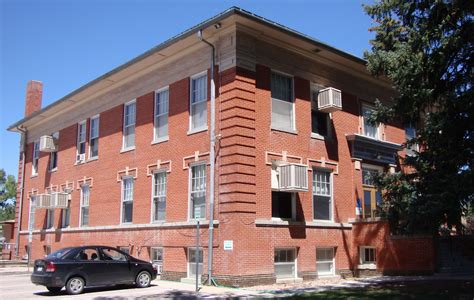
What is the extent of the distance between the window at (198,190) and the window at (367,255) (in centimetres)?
745

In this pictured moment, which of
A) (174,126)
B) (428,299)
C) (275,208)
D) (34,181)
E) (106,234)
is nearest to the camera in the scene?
(428,299)

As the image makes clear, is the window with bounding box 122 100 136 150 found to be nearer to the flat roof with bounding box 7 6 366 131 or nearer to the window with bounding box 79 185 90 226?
the flat roof with bounding box 7 6 366 131

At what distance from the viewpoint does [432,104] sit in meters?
16.5

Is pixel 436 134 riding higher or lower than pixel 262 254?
higher

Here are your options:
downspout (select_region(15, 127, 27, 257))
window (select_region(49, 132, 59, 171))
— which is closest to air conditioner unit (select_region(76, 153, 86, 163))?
window (select_region(49, 132, 59, 171))

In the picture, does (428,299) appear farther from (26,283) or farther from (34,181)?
(34,181)

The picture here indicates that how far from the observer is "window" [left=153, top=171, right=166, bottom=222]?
70.5ft

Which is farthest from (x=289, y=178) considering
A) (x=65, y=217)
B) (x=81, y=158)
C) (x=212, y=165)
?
(x=65, y=217)

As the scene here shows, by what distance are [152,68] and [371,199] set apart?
Result: 11741 mm

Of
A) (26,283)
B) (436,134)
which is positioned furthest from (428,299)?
(26,283)

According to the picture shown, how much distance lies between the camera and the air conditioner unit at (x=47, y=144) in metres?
30.4

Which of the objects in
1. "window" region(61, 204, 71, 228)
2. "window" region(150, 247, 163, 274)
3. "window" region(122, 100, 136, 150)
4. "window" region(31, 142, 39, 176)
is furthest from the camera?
"window" region(31, 142, 39, 176)

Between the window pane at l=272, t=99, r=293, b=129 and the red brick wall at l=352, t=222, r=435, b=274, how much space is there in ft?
Result: 17.7

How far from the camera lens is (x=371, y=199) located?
927 inches
